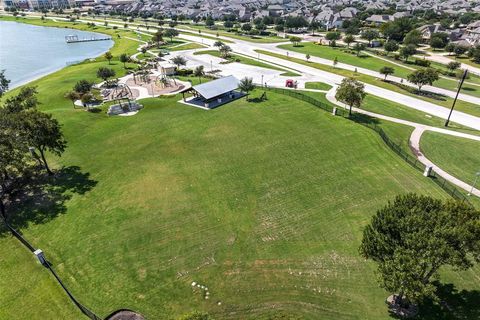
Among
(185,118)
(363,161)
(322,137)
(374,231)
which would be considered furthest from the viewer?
(185,118)

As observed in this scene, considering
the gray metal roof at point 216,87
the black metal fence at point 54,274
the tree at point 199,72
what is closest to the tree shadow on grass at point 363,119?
the gray metal roof at point 216,87

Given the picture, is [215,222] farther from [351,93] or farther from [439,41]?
[439,41]

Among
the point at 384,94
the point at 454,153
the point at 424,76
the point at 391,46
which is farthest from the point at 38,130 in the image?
the point at 391,46

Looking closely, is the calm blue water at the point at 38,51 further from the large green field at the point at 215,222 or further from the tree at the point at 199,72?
the large green field at the point at 215,222

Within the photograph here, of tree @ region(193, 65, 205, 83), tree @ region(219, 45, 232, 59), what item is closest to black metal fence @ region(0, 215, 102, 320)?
tree @ region(193, 65, 205, 83)

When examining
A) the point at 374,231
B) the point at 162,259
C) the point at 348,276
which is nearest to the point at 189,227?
the point at 162,259

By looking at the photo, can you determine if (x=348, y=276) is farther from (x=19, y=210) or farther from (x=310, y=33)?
(x=310, y=33)
